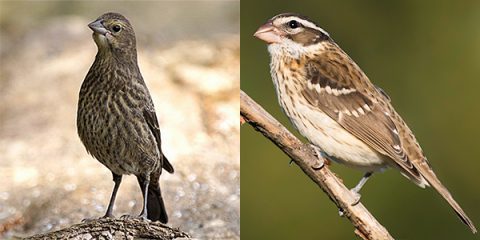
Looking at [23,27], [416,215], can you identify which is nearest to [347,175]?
[416,215]

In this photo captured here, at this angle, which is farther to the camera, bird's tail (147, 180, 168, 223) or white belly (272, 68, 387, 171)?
→ bird's tail (147, 180, 168, 223)

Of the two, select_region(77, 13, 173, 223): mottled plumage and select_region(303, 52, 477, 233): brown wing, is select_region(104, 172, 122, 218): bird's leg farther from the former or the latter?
select_region(303, 52, 477, 233): brown wing

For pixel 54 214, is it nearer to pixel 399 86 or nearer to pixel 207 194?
pixel 207 194

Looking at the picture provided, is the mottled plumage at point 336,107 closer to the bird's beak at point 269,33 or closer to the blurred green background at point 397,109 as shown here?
the bird's beak at point 269,33

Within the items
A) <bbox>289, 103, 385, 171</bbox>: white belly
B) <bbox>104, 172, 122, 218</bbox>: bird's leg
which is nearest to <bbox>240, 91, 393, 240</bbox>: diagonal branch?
<bbox>289, 103, 385, 171</bbox>: white belly

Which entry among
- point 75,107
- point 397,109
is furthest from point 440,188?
point 75,107

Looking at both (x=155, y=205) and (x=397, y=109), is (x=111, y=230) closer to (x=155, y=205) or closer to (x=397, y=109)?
(x=155, y=205)
